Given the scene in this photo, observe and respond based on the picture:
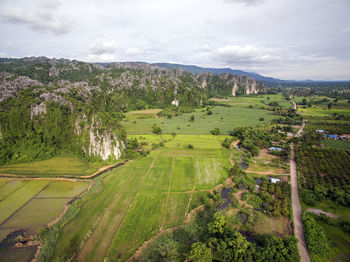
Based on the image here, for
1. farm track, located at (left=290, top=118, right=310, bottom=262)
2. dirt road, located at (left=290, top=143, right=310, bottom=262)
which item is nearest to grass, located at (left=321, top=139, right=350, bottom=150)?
farm track, located at (left=290, top=118, right=310, bottom=262)

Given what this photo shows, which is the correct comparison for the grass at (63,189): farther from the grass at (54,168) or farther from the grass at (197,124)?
the grass at (197,124)

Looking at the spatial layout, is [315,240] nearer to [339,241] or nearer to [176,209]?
[339,241]

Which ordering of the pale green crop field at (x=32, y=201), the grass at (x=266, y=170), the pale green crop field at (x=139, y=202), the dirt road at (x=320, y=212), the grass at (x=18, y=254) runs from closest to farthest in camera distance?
1. the grass at (x=18, y=254)
2. the pale green crop field at (x=139, y=202)
3. the pale green crop field at (x=32, y=201)
4. the dirt road at (x=320, y=212)
5. the grass at (x=266, y=170)

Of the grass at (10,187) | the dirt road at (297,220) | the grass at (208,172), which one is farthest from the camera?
→ the grass at (208,172)

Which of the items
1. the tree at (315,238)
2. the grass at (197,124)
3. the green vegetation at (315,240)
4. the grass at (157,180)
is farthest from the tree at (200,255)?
the grass at (197,124)

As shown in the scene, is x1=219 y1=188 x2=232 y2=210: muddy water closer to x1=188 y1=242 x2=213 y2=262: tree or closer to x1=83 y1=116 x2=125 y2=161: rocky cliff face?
x1=188 y1=242 x2=213 y2=262: tree

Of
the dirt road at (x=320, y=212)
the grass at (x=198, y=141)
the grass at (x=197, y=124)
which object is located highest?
the grass at (x=197, y=124)

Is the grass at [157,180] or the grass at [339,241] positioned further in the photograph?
the grass at [157,180]
